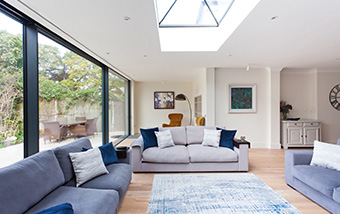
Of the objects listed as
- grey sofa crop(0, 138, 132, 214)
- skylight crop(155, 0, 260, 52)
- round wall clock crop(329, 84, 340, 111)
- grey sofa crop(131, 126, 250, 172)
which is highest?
skylight crop(155, 0, 260, 52)

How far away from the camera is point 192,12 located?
9.65 ft

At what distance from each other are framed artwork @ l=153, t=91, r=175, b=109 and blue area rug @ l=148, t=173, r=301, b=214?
191 inches

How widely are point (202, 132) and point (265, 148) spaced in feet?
8.42

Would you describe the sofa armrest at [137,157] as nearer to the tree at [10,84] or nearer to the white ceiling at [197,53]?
the tree at [10,84]

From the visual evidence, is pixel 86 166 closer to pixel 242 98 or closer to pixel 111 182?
pixel 111 182

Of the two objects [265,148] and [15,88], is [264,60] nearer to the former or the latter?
[265,148]

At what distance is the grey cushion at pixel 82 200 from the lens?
1.35m

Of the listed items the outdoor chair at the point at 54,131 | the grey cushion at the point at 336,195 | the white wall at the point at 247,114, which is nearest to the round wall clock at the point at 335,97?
the white wall at the point at 247,114

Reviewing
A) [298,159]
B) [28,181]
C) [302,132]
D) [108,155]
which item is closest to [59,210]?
[28,181]

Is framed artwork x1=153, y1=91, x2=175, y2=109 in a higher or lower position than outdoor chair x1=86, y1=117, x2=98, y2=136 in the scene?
higher

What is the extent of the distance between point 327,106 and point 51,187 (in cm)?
708

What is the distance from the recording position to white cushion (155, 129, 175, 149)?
333 cm

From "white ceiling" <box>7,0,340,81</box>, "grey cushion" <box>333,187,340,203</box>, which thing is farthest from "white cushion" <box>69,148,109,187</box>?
"grey cushion" <box>333,187,340,203</box>

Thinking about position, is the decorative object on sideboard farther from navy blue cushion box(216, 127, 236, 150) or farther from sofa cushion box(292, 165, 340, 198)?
sofa cushion box(292, 165, 340, 198)
